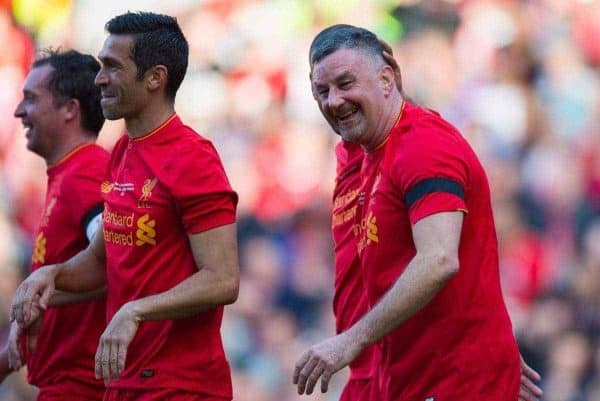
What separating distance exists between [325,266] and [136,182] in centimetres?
423

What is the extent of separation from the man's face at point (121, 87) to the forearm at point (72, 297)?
80 centimetres

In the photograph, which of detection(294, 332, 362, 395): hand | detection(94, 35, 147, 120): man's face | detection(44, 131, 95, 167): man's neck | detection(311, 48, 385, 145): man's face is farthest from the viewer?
detection(44, 131, 95, 167): man's neck

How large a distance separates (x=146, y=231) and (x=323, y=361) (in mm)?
1033

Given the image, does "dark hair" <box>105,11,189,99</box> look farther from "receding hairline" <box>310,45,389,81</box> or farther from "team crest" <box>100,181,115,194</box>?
"receding hairline" <box>310,45,389,81</box>

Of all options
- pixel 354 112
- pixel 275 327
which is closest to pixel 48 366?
pixel 354 112

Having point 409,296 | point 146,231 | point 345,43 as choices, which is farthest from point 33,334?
point 409,296

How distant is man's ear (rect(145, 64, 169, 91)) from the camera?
187 inches

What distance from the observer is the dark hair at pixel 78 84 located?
A: 5.82 meters

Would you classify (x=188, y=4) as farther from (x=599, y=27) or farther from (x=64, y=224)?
(x=64, y=224)

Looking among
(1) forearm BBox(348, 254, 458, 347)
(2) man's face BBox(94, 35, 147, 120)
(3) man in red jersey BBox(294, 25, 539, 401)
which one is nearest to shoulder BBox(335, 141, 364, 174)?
(3) man in red jersey BBox(294, 25, 539, 401)

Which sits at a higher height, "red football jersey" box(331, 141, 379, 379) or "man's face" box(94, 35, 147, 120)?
"man's face" box(94, 35, 147, 120)

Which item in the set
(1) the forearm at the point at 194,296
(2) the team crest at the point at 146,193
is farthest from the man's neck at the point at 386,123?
(2) the team crest at the point at 146,193

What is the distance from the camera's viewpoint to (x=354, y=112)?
14.4ft

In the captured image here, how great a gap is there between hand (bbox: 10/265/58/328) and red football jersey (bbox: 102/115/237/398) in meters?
0.25
